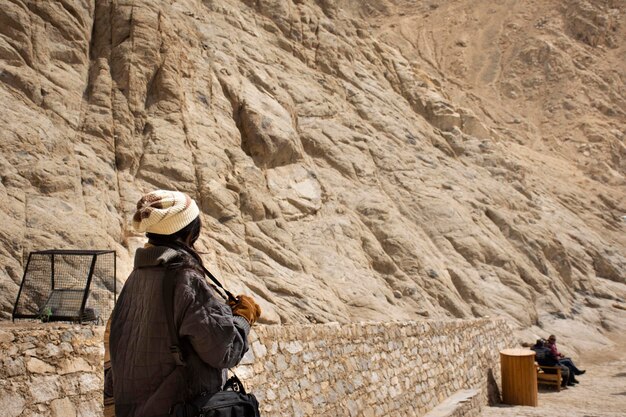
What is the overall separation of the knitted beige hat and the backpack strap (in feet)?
0.89

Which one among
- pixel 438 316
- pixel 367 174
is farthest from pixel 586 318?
pixel 367 174

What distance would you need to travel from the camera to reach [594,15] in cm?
5566

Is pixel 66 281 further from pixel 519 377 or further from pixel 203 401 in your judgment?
pixel 203 401

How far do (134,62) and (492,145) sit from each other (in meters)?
18.7

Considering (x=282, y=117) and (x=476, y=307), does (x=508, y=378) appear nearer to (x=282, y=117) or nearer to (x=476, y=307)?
(x=476, y=307)

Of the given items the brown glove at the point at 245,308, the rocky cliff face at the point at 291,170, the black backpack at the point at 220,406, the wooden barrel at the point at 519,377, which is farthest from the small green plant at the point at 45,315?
the wooden barrel at the point at 519,377

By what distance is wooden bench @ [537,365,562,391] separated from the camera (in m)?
15.5

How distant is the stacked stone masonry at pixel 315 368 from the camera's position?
4.15m

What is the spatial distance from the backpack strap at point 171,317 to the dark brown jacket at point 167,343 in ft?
0.06

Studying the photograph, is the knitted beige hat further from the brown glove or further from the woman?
the brown glove

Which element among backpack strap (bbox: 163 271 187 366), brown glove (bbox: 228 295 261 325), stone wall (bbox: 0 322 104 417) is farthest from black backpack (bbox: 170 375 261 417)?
stone wall (bbox: 0 322 104 417)

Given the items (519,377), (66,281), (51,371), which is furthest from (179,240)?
(519,377)

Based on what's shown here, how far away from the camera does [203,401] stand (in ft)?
8.95

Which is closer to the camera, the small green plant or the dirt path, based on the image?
the small green plant
